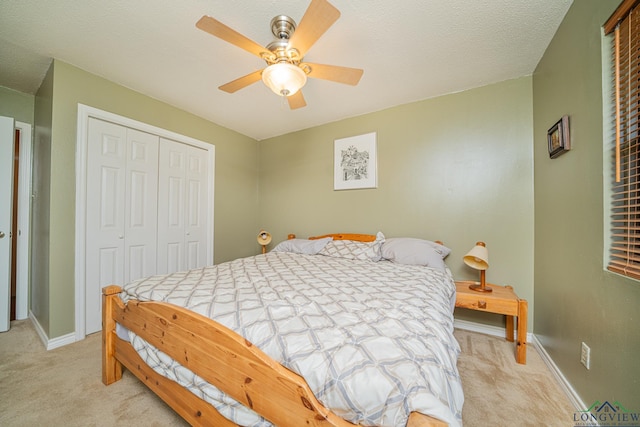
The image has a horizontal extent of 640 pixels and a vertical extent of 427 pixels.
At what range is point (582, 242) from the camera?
55.2 inches

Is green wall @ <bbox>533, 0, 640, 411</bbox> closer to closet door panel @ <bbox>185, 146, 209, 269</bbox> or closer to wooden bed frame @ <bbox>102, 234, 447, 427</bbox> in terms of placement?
wooden bed frame @ <bbox>102, 234, 447, 427</bbox>

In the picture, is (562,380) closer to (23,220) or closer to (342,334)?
(342,334)

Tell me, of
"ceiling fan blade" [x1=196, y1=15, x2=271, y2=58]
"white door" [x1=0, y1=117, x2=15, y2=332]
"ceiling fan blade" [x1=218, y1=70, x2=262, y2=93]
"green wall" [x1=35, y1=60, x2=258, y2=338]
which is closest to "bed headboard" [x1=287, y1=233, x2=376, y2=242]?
"ceiling fan blade" [x1=218, y1=70, x2=262, y2=93]

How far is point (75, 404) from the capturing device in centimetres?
142

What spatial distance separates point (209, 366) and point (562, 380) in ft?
7.16

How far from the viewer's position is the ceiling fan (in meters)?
1.23

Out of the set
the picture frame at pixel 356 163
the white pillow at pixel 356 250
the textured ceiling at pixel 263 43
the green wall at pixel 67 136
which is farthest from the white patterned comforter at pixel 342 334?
the textured ceiling at pixel 263 43

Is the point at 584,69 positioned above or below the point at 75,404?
above

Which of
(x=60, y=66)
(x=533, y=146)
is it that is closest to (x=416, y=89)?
(x=533, y=146)

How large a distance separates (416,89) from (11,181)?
4153mm

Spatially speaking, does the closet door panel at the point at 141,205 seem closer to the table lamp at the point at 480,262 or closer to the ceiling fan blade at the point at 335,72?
the ceiling fan blade at the point at 335,72

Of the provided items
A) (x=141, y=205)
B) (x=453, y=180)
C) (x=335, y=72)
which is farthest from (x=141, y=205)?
(x=453, y=180)

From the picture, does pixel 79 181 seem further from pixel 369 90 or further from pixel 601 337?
pixel 601 337

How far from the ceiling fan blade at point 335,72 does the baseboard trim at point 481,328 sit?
8.40ft
